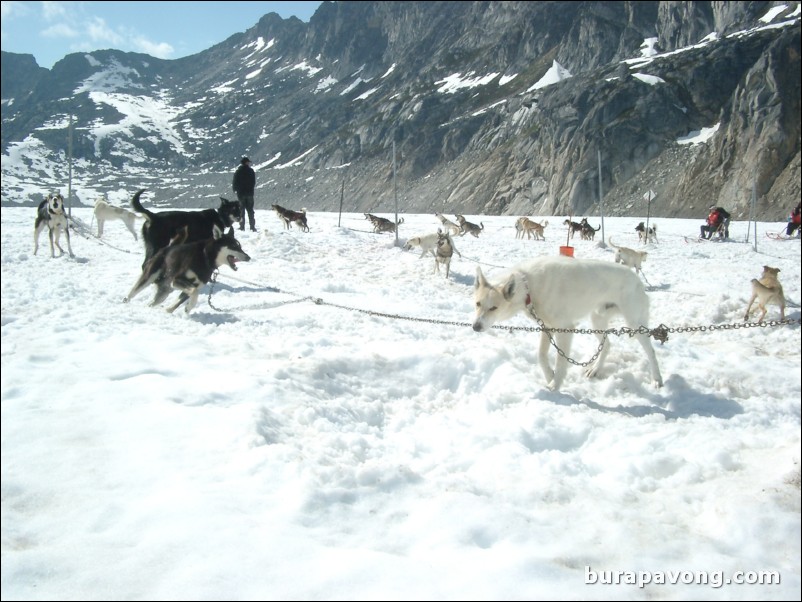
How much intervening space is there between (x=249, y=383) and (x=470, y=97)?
10962cm

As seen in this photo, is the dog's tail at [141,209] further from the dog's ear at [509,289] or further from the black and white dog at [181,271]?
the dog's ear at [509,289]

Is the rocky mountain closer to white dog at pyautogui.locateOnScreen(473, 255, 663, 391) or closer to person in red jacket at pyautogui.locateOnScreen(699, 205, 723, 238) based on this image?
person in red jacket at pyautogui.locateOnScreen(699, 205, 723, 238)

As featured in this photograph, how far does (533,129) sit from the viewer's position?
74125 millimetres

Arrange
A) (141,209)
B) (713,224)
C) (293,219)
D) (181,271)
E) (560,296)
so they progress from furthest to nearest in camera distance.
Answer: (713,224), (293,219), (141,209), (181,271), (560,296)

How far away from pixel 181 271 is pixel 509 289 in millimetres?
4369

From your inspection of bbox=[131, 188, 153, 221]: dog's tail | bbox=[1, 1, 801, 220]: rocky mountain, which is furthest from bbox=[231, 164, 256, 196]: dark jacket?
bbox=[131, 188, 153, 221]: dog's tail

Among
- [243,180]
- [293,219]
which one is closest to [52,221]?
[243,180]

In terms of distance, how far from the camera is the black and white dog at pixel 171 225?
8.77 metres

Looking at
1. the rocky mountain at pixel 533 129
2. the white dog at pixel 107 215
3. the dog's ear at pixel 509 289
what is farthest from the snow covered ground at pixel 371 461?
the white dog at pixel 107 215

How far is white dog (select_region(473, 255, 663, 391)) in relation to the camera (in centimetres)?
509

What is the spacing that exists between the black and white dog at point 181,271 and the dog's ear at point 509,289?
4.06 meters

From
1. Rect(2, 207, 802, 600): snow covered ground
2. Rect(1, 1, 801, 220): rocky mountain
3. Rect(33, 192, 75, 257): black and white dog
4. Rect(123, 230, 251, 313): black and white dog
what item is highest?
Rect(1, 1, 801, 220): rocky mountain

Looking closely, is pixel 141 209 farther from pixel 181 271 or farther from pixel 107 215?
pixel 107 215

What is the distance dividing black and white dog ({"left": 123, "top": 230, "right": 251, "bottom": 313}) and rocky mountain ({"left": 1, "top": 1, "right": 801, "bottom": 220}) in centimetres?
184
